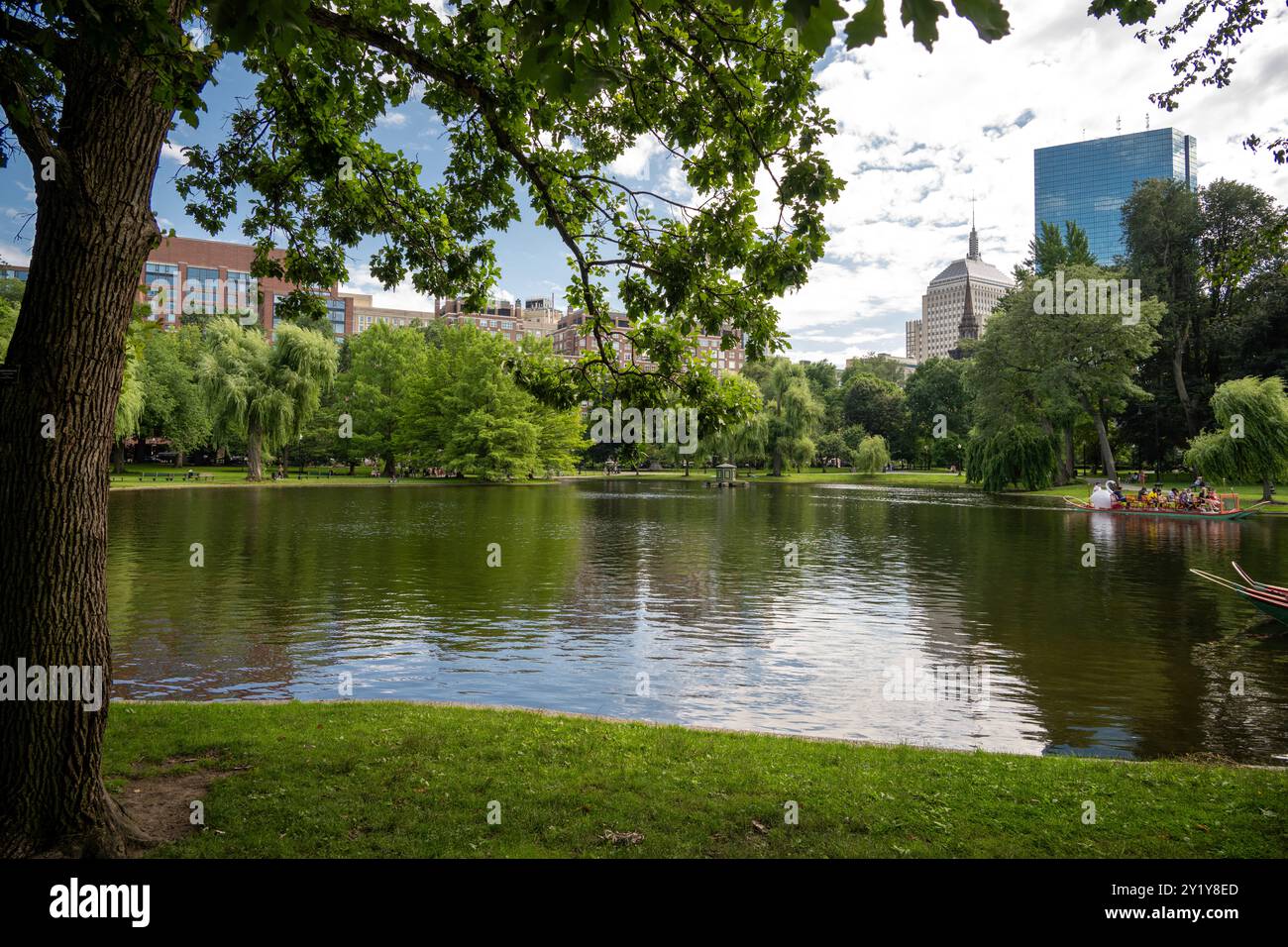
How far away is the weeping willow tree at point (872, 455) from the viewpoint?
8556 cm

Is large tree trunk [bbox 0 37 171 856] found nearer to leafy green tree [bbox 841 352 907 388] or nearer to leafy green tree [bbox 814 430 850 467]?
leafy green tree [bbox 814 430 850 467]

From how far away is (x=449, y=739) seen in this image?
693cm

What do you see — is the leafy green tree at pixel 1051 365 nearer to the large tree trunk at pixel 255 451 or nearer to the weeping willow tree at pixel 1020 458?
the weeping willow tree at pixel 1020 458

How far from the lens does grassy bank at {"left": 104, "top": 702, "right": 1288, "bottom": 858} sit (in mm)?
4914

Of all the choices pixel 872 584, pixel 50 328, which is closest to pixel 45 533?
pixel 50 328

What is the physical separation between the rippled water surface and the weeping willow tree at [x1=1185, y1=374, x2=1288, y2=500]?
14.5 meters

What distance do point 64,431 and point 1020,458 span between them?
62987 millimetres

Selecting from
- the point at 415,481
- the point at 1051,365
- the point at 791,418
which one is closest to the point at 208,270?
the point at 415,481

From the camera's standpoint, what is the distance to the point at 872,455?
3369 inches

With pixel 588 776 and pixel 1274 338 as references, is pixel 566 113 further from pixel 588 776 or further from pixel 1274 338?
pixel 1274 338

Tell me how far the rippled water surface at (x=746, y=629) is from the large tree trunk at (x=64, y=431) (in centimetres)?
504

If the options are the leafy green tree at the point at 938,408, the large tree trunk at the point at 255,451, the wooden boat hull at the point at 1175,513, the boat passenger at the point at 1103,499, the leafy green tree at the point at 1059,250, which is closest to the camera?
the wooden boat hull at the point at 1175,513

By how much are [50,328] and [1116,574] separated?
23199mm

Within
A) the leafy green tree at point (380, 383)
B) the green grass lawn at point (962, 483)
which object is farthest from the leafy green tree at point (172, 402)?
the green grass lawn at point (962, 483)
